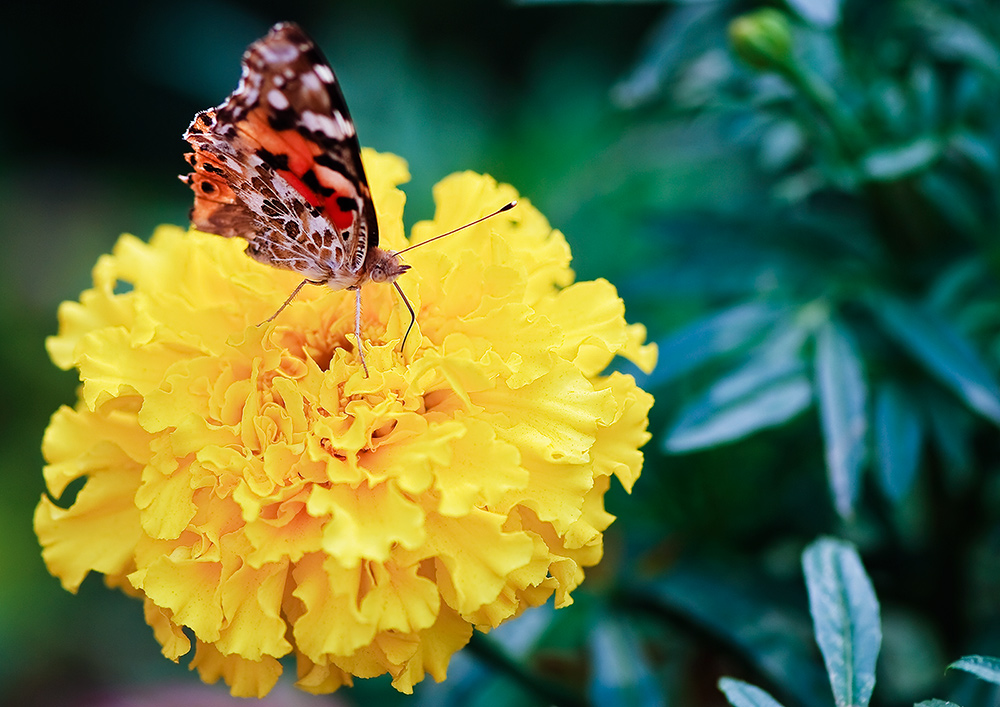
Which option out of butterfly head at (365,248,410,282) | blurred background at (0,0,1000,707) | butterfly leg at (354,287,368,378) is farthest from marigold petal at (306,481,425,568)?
blurred background at (0,0,1000,707)

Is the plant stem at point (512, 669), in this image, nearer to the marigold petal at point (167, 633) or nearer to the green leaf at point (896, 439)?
the marigold petal at point (167, 633)

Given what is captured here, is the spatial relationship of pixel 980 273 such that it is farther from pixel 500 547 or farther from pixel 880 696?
pixel 500 547

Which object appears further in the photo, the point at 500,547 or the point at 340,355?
the point at 340,355

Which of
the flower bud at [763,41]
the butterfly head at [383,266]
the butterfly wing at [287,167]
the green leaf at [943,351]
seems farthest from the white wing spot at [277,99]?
the green leaf at [943,351]

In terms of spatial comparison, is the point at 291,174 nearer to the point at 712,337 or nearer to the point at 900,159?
the point at 712,337

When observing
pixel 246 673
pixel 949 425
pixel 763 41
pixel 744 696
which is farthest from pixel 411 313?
pixel 949 425

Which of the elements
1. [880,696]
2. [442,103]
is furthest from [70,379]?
[880,696]
